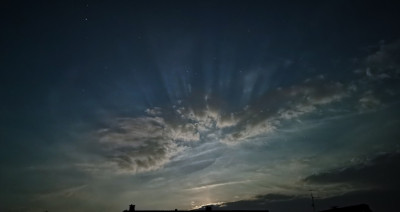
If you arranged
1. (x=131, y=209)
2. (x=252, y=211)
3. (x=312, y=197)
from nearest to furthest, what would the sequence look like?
1. (x=131, y=209)
2. (x=252, y=211)
3. (x=312, y=197)

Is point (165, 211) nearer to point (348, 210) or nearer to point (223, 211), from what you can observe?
point (223, 211)

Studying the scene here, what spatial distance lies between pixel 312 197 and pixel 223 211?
689 inches

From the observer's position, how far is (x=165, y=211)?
37844mm

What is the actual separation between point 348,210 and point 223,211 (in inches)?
632

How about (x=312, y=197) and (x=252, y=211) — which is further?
(x=312, y=197)

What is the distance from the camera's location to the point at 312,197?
159 ft

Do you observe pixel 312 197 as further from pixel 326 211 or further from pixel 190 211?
pixel 190 211

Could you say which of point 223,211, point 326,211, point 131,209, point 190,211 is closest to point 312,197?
point 326,211

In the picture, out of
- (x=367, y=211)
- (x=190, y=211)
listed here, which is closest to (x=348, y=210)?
(x=367, y=211)

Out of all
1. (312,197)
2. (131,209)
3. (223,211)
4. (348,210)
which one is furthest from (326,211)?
(131,209)

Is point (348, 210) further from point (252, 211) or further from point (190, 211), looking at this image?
point (190, 211)

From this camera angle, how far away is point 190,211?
128ft

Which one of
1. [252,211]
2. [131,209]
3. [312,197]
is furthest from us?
[312,197]

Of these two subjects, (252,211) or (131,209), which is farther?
(252,211)
